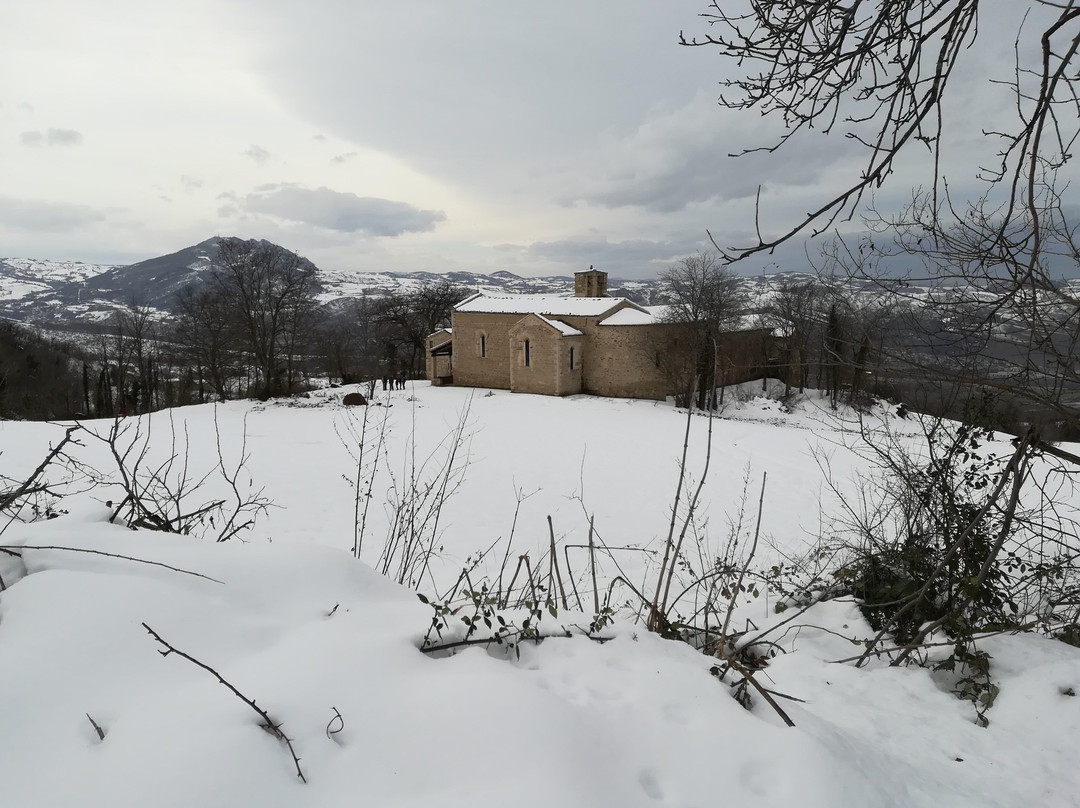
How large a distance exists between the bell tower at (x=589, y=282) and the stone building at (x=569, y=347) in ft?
4.74

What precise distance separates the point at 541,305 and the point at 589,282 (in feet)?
14.4

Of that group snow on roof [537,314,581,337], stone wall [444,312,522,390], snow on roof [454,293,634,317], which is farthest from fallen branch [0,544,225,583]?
stone wall [444,312,522,390]

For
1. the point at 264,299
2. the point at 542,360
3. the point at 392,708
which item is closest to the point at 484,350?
the point at 542,360

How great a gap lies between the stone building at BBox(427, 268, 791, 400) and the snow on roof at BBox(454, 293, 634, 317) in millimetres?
56

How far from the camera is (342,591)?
2.23 m

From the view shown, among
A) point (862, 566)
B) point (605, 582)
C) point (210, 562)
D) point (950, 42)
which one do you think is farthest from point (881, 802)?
point (605, 582)

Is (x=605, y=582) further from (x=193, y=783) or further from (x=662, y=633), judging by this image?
(x=193, y=783)

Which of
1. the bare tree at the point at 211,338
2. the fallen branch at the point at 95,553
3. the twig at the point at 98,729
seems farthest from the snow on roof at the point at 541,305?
the twig at the point at 98,729

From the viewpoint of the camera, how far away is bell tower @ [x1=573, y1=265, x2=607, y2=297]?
110 ft

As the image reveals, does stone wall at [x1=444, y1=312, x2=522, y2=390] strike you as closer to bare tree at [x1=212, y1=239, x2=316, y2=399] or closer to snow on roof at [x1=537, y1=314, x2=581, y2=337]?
snow on roof at [x1=537, y1=314, x2=581, y2=337]

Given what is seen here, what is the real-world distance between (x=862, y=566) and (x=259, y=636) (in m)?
4.28

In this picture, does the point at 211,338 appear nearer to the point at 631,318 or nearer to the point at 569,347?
the point at 569,347

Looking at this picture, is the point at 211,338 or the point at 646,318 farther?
the point at 211,338

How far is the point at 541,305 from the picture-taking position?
1232 inches
